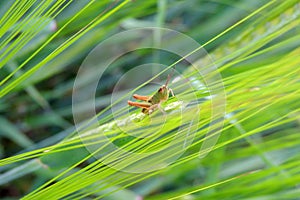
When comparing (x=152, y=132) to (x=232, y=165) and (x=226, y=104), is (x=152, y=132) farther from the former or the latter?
(x=232, y=165)

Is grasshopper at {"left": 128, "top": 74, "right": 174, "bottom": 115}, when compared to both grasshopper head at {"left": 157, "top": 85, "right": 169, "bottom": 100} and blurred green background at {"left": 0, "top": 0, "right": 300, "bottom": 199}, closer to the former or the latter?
grasshopper head at {"left": 157, "top": 85, "right": 169, "bottom": 100}

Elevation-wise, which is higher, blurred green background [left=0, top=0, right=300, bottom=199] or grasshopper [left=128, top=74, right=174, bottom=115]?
blurred green background [left=0, top=0, right=300, bottom=199]

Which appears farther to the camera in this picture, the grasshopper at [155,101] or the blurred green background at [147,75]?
the blurred green background at [147,75]

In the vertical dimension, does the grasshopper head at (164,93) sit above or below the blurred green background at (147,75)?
below

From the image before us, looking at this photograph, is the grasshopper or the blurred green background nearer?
the grasshopper

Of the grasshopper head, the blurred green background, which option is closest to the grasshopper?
the grasshopper head

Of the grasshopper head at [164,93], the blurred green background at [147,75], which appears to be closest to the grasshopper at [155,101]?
the grasshopper head at [164,93]

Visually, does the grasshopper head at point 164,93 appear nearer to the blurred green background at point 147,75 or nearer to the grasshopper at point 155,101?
the grasshopper at point 155,101

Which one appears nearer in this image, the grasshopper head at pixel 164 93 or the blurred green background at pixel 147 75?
the grasshopper head at pixel 164 93

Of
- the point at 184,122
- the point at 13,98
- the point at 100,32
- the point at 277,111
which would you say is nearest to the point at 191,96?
the point at 184,122

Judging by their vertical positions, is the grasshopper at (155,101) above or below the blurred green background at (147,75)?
below

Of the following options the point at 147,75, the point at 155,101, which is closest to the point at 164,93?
the point at 155,101
